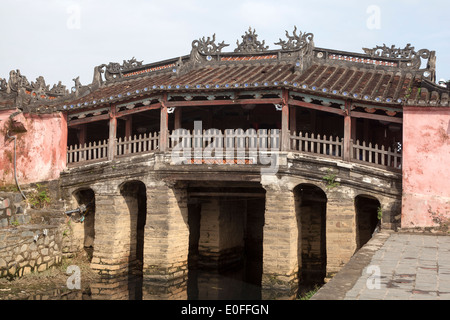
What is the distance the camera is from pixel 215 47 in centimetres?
1722

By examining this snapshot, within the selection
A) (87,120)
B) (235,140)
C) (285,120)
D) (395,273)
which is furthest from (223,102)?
(395,273)

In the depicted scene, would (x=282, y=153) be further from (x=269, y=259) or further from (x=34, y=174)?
(x=34, y=174)

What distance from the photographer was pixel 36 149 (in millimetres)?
15312

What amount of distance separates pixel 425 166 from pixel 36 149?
11454 millimetres

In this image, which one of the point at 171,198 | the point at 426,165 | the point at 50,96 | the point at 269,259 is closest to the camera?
the point at 426,165

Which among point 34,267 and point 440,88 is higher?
point 440,88

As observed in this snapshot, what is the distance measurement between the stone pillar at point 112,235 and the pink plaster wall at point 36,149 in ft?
6.75

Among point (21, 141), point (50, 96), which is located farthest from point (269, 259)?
point (50, 96)

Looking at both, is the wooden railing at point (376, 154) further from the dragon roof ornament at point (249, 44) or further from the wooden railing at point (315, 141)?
the dragon roof ornament at point (249, 44)

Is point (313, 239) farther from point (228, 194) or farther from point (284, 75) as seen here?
point (284, 75)

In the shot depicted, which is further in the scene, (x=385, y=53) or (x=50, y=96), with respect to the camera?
(x=50, y=96)

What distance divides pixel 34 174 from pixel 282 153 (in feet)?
26.0

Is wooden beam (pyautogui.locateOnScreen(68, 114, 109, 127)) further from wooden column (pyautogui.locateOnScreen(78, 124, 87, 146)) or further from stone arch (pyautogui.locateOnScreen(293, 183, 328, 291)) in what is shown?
stone arch (pyautogui.locateOnScreen(293, 183, 328, 291))

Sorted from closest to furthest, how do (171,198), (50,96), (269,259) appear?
(269,259), (171,198), (50,96)
